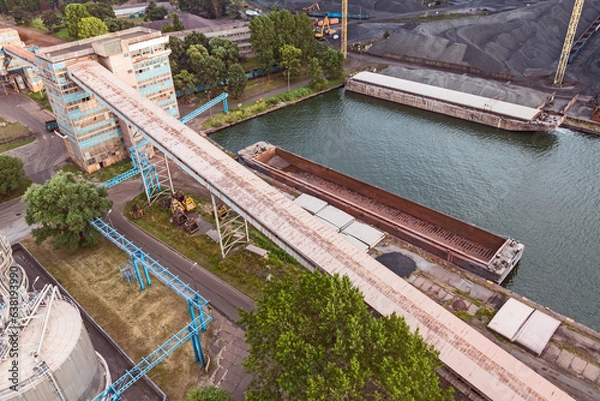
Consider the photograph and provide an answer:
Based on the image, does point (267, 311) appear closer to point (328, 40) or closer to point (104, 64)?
point (104, 64)

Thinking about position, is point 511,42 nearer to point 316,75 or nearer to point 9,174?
point 316,75

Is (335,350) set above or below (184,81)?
above

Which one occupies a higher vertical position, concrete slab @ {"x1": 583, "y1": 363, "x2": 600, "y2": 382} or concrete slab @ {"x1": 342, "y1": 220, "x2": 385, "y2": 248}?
concrete slab @ {"x1": 342, "y1": 220, "x2": 385, "y2": 248}

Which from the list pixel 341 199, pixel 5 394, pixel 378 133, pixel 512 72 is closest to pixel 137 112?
pixel 341 199

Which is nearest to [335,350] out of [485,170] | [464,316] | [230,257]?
[464,316]

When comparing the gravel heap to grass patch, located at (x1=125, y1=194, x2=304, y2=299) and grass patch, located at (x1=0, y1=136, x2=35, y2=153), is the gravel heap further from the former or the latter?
grass patch, located at (x1=0, y1=136, x2=35, y2=153)

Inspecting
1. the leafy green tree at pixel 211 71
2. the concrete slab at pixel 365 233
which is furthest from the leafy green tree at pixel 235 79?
the concrete slab at pixel 365 233

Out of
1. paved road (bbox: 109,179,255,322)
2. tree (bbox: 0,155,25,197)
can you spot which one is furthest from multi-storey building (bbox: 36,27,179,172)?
paved road (bbox: 109,179,255,322)
